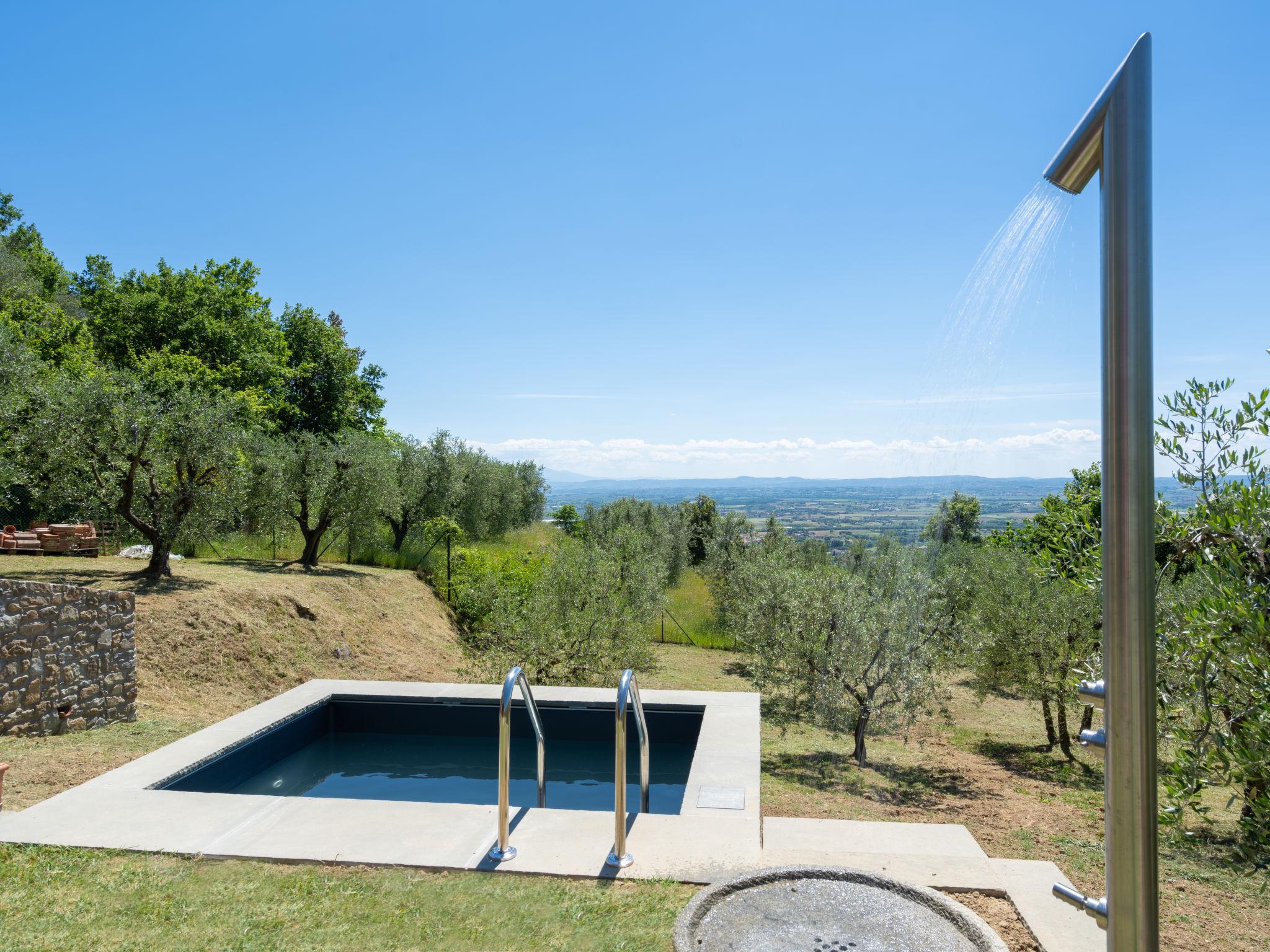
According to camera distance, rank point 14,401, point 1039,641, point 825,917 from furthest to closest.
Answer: point 14,401
point 1039,641
point 825,917

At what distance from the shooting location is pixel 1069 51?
13.4ft

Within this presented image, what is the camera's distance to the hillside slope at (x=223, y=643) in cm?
659

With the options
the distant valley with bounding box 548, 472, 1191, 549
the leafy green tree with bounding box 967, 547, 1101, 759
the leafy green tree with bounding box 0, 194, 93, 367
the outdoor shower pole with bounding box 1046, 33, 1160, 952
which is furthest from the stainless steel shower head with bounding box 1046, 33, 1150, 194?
the leafy green tree with bounding box 0, 194, 93, 367

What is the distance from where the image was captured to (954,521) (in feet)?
51.6

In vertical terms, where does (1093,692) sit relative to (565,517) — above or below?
above

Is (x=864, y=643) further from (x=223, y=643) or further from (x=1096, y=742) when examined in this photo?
(x=223, y=643)

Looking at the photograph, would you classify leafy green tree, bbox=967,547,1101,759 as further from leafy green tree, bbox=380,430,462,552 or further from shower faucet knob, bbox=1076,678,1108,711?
leafy green tree, bbox=380,430,462,552

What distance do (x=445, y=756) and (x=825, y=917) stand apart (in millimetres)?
5749

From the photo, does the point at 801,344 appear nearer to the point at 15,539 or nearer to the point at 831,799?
the point at 831,799

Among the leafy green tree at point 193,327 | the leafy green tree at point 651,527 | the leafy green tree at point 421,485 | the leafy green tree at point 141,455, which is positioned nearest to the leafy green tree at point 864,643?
the leafy green tree at point 141,455

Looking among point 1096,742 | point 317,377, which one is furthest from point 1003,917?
point 317,377

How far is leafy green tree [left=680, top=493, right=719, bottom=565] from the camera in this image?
28.7 meters

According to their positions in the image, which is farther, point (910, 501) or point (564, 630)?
point (564, 630)

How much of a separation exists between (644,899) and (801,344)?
1735 cm
